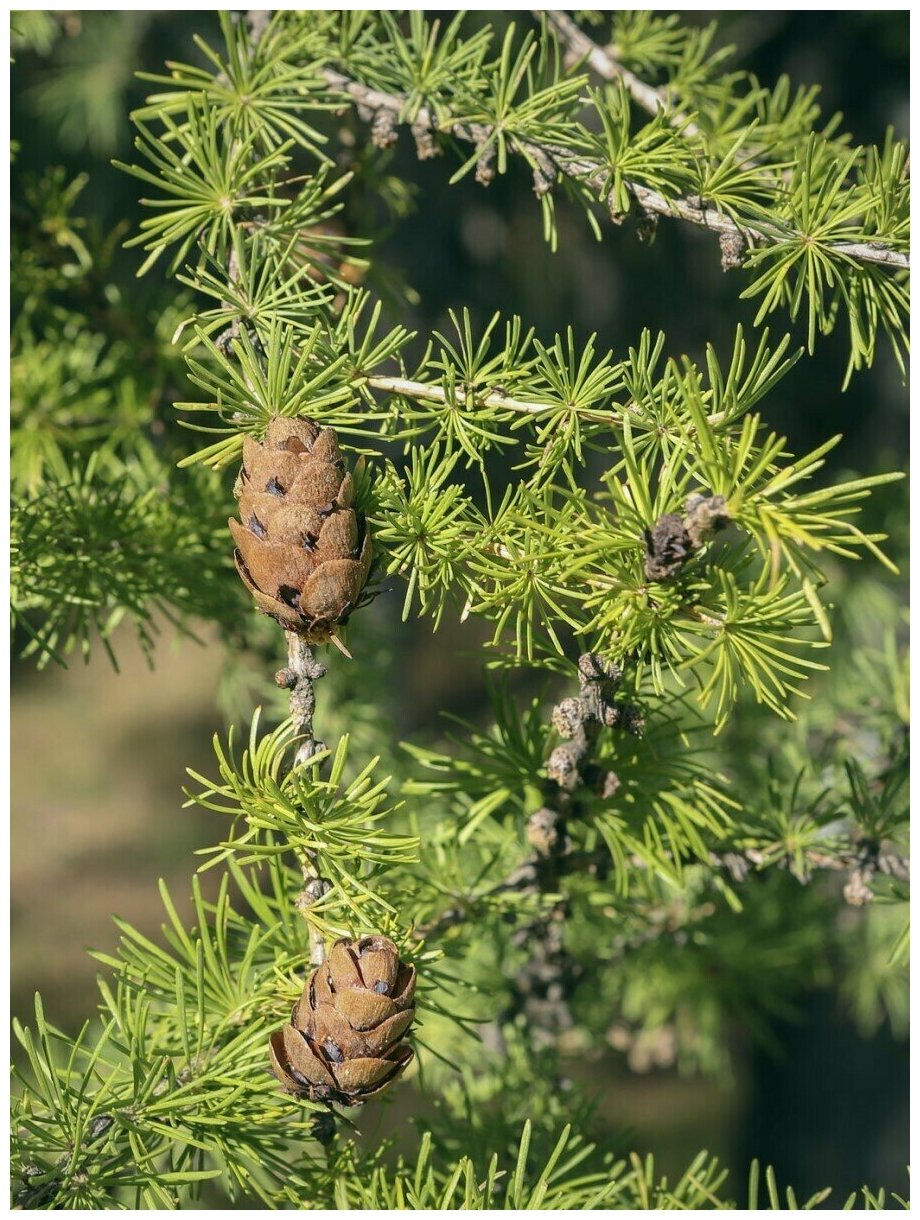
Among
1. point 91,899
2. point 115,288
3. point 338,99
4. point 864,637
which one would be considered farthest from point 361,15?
point 91,899

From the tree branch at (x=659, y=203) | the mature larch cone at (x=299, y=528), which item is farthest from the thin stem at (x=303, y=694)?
the tree branch at (x=659, y=203)

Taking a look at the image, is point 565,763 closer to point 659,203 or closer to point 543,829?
point 543,829

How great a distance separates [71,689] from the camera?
2463 mm

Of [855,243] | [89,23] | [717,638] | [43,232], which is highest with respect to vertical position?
[89,23]

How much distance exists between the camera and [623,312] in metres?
1.39

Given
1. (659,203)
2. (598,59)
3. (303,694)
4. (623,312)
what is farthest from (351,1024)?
(623,312)

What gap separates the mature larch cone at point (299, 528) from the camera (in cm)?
30

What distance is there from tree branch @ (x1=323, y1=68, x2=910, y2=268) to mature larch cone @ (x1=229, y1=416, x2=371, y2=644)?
130mm

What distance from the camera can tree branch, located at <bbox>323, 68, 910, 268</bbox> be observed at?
339 mm

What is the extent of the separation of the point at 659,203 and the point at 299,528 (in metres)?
0.16

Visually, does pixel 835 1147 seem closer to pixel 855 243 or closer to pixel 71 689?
pixel 855 243

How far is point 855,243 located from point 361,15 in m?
0.21

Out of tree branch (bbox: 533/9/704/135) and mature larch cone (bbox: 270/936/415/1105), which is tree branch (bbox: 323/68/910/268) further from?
mature larch cone (bbox: 270/936/415/1105)

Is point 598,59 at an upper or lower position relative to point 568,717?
upper
